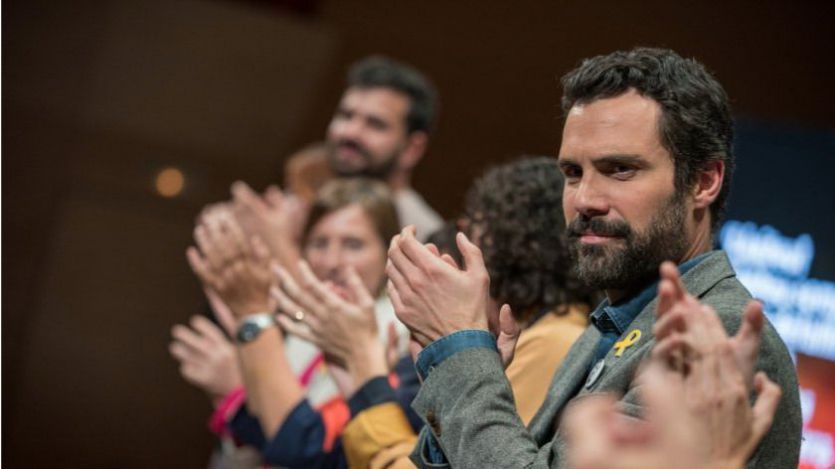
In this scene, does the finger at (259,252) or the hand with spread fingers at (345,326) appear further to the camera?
the finger at (259,252)

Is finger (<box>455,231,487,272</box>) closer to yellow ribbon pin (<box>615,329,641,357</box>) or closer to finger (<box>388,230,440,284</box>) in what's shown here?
finger (<box>388,230,440,284</box>)

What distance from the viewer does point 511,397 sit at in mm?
1526

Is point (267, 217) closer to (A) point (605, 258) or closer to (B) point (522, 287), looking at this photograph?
(B) point (522, 287)

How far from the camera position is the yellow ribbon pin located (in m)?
1.58

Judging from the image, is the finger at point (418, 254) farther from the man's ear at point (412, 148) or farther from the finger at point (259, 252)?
the man's ear at point (412, 148)

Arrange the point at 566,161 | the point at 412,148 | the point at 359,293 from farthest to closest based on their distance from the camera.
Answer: the point at 412,148, the point at 359,293, the point at 566,161

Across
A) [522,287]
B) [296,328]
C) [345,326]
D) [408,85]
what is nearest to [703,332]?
[522,287]

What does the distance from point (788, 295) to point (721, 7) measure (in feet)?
4.28

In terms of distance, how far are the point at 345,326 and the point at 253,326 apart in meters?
0.38

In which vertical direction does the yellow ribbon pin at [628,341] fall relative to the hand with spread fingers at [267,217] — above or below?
above

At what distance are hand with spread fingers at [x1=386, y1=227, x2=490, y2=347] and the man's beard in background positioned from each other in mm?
2135

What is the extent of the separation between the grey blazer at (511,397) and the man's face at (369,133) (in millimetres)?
2213

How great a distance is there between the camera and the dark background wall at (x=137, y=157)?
4.52 meters

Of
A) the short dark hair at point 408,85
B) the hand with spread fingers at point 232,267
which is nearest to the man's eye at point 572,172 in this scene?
the hand with spread fingers at point 232,267
